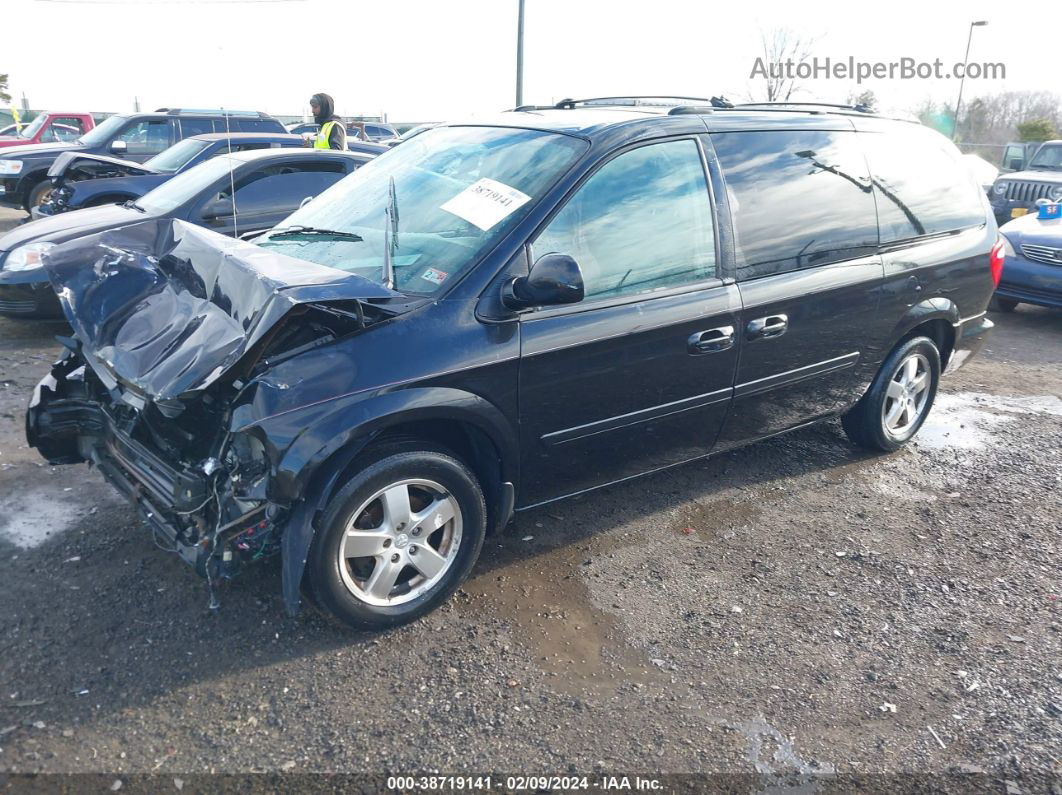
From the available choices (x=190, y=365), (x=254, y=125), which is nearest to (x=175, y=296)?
(x=190, y=365)

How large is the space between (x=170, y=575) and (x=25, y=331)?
15.3 feet

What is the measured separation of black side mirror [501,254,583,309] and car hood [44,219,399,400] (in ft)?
1.63

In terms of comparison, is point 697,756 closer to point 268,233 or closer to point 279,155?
point 268,233

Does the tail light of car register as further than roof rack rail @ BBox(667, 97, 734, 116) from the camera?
Yes

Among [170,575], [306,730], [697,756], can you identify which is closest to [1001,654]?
[697,756]

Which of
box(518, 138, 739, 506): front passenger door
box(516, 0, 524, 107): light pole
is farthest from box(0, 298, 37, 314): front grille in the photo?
box(516, 0, 524, 107): light pole

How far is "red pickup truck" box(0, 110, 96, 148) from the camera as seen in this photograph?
1752 centimetres

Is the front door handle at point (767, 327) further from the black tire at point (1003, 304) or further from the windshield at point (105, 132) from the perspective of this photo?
the windshield at point (105, 132)

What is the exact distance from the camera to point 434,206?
3627 mm

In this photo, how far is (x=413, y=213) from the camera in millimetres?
3656

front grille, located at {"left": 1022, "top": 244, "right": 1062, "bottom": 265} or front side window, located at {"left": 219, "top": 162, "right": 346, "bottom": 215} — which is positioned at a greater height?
front side window, located at {"left": 219, "top": 162, "right": 346, "bottom": 215}

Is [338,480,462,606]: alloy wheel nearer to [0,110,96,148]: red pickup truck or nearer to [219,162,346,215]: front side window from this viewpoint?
[219,162,346,215]: front side window

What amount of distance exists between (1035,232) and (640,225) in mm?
7147

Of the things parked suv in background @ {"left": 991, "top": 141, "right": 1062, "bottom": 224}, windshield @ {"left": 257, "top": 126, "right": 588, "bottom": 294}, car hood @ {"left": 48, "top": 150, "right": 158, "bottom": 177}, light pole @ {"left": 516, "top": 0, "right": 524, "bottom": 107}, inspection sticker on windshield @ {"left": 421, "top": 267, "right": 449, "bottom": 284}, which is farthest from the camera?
light pole @ {"left": 516, "top": 0, "right": 524, "bottom": 107}
